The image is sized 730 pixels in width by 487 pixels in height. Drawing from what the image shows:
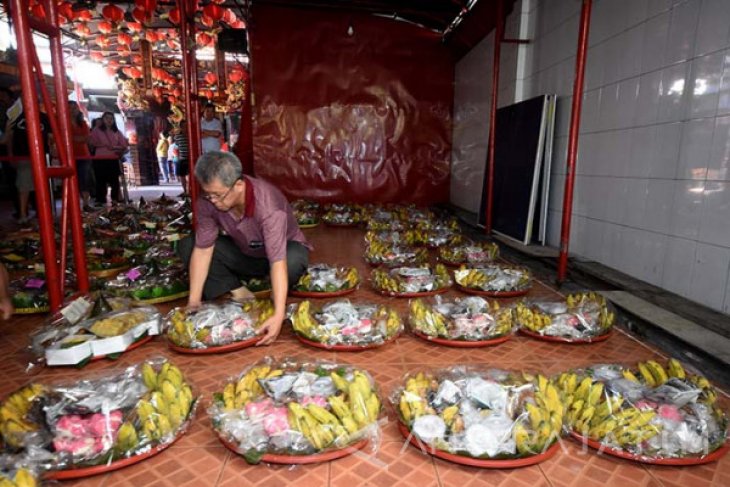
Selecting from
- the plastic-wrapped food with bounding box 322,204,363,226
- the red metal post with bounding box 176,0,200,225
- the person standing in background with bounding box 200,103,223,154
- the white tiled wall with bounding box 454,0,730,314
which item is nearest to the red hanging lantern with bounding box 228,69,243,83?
the person standing in background with bounding box 200,103,223,154

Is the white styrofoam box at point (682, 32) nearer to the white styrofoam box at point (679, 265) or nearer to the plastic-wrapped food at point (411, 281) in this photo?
the white styrofoam box at point (679, 265)

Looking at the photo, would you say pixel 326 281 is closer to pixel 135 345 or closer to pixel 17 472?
pixel 135 345

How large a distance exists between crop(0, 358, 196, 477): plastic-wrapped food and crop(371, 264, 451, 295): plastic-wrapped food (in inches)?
75.7

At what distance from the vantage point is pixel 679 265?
3189mm

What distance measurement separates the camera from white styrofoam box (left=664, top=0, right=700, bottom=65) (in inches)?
121

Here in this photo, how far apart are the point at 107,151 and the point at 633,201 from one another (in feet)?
32.9

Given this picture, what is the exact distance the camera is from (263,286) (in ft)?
12.0

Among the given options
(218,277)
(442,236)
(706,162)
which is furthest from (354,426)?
(442,236)

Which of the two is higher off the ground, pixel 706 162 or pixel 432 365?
pixel 706 162

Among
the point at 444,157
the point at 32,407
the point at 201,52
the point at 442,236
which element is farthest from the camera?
the point at 201,52

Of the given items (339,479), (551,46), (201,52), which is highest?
(201,52)

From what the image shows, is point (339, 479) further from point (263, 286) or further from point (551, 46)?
point (551, 46)

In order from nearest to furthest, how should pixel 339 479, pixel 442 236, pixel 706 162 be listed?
pixel 339 479
pixel 706 162
pixel 442 236

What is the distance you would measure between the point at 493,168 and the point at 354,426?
494 centimetres
